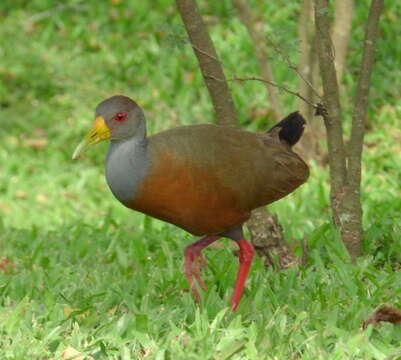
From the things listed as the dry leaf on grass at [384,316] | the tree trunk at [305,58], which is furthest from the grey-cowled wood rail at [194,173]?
the tree trunk at [305,58]

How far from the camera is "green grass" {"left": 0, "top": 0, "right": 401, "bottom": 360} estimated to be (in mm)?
4328

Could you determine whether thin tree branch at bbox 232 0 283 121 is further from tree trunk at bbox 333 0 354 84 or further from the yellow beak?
the yellow beak

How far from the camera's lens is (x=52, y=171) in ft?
31.0

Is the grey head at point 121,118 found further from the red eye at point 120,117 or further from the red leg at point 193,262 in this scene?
the red leg at point 193,262

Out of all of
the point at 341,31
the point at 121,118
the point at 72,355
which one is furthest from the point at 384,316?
the point at 341,31

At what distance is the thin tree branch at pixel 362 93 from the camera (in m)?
5.31

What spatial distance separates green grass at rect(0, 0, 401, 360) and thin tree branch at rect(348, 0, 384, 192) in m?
0.50

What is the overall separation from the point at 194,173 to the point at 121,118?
0.49 m

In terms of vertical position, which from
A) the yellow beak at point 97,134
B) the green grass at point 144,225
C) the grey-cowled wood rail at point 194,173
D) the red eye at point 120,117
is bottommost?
the green grass at point 144,225

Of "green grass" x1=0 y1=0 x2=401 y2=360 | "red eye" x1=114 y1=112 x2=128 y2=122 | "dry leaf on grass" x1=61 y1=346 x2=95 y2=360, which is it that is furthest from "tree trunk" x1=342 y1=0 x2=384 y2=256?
"dry leaf on grass" x1=61 y1=346 x2=95 y2=360

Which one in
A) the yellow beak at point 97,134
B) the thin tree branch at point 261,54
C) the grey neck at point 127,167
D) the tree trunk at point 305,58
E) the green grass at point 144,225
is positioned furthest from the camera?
the thin tree branch at point 261,54

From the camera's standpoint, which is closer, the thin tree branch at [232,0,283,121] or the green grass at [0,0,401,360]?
the green grass at [0,0,401,360]

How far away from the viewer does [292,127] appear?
5.33 m

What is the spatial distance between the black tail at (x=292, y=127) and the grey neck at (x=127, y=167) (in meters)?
1.03
